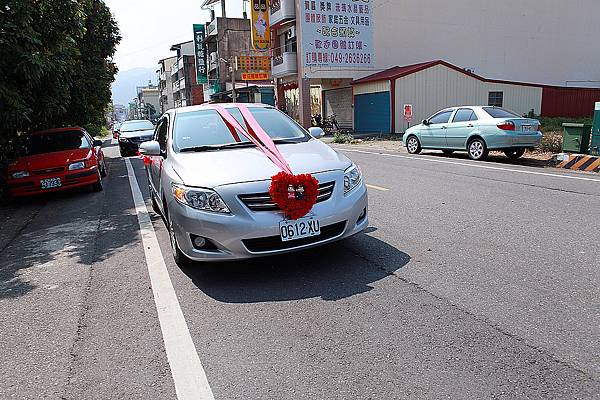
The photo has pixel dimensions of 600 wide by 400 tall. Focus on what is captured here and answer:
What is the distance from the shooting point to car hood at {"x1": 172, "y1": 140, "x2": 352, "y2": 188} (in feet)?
13.9

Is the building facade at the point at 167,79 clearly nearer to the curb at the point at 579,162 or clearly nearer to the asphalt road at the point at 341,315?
the curb at the point at 579,162

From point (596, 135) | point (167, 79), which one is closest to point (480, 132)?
point (596, 135)

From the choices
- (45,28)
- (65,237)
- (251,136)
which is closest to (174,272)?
(251,136)

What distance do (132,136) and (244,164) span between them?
645 inches

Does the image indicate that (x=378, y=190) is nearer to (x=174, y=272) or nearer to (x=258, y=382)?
(x=174, y=272)

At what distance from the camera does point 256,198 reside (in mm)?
4078

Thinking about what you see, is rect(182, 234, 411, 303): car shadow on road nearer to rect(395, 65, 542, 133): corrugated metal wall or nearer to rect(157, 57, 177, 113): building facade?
rect(395, 65, 542, 133): corrugated metal wall

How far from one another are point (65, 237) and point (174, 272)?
2728 millimetres

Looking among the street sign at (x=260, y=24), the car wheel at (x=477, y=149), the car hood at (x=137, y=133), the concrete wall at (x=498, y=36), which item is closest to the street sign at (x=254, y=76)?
the street sign at (x=260, y=24)

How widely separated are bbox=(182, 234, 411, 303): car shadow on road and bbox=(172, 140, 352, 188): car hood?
3.11 ft

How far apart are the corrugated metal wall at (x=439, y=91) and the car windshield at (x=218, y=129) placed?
66.2ft

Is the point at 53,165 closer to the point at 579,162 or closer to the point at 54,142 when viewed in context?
the point at 54,142

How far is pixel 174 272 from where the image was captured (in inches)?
185

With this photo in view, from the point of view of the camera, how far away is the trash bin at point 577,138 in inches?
460
